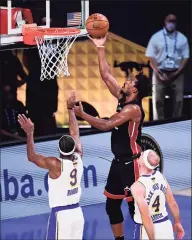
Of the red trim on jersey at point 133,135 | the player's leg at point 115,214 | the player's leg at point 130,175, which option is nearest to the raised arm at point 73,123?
the red trim on jersey at point 133,135

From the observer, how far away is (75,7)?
14.0 metres

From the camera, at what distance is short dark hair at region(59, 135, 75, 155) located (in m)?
8.26

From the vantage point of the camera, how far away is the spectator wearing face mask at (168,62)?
542 inches

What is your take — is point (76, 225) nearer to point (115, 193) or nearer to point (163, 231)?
point (163, 231)

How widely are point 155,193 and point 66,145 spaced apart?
39.8 inches

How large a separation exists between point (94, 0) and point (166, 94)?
6.55ft

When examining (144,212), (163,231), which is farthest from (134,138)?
(144,212)

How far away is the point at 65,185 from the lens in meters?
8.41

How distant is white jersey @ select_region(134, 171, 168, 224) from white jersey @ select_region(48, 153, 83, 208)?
0.75 m

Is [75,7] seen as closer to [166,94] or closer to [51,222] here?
[166,94]

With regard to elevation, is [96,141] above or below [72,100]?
below

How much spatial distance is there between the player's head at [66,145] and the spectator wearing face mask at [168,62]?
18.5 ft

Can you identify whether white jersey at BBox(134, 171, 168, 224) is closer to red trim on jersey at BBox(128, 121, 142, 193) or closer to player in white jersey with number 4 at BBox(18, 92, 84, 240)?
player in white jersey with number 4 at BBox(18, 92, 84, 240)

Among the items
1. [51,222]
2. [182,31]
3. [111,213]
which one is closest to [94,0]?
[182,31]
